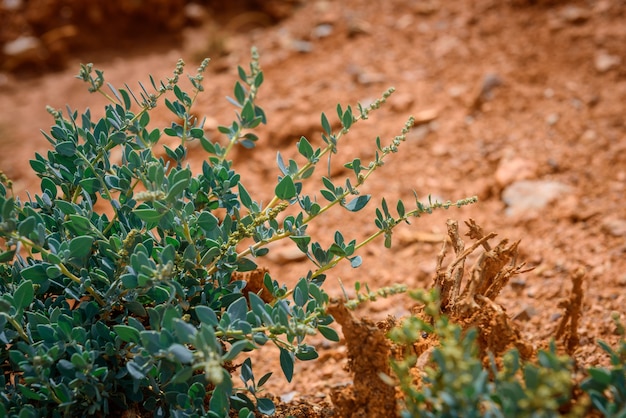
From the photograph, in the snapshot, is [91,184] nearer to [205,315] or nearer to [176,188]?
[176,188]

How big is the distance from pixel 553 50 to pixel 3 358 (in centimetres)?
352

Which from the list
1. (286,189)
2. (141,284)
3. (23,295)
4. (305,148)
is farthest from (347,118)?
(23,295)

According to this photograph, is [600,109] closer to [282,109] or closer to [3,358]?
[282,109]

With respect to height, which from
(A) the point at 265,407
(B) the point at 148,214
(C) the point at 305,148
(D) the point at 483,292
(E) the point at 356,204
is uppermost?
(C) the point at 305,148

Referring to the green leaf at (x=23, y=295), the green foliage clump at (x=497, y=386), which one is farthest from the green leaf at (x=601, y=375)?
the green leaf at (x=23, y=295)

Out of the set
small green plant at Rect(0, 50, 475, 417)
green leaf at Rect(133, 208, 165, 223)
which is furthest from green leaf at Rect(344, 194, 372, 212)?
green leaf at Rect(133, 208, 165, 223)

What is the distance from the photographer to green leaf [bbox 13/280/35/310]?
149 centimetres

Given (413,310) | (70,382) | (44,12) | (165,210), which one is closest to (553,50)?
(413,310)

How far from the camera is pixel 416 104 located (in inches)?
152

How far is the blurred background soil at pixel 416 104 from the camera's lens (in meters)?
2.64

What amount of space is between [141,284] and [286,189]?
0.45 meters

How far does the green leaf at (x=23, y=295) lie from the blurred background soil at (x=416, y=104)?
0.89m

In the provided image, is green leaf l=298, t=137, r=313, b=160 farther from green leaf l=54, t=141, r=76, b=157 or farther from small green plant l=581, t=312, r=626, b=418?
small green plant l=581, t=312, r=626, b=418

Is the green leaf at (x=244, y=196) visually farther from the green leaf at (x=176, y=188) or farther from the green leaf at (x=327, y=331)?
the green leaf at (x=327, y=331)
